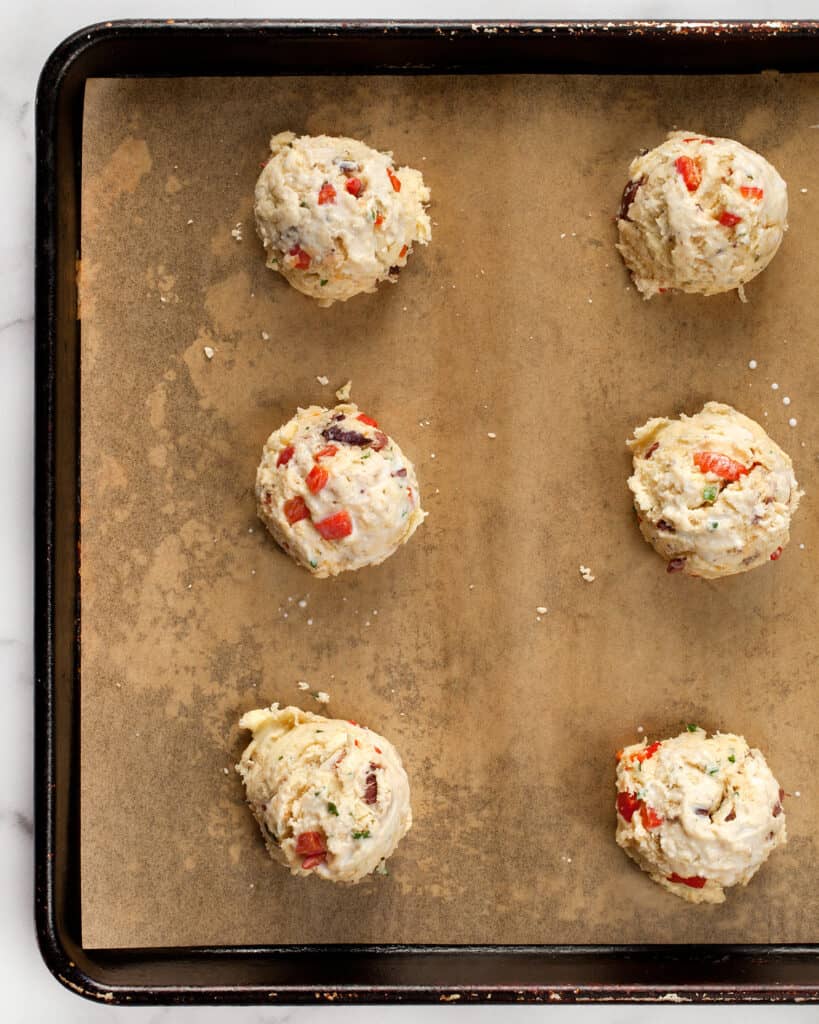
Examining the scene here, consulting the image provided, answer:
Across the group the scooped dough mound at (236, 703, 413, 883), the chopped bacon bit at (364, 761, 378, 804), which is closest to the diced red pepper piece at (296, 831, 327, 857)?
the scooped dough mound at (236, 703, 413, 883)

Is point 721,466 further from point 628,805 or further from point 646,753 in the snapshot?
point 628,805

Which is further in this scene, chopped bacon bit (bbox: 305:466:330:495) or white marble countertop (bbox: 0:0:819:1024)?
white marble countertop (bbox: 0:0:819:1024)

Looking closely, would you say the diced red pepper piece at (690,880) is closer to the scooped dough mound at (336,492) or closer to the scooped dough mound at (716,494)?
the scooped dough mound at (716,494)

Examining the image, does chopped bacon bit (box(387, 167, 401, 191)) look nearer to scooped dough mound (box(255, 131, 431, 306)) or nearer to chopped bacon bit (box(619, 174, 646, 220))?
scooped dough mound (box(255, 131, 431, 306))

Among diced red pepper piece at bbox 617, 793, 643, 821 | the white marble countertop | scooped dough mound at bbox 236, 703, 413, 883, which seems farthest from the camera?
the white marble countertop

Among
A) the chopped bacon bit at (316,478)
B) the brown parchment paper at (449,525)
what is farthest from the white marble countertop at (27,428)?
the chopped bacon bit at (316,478)
